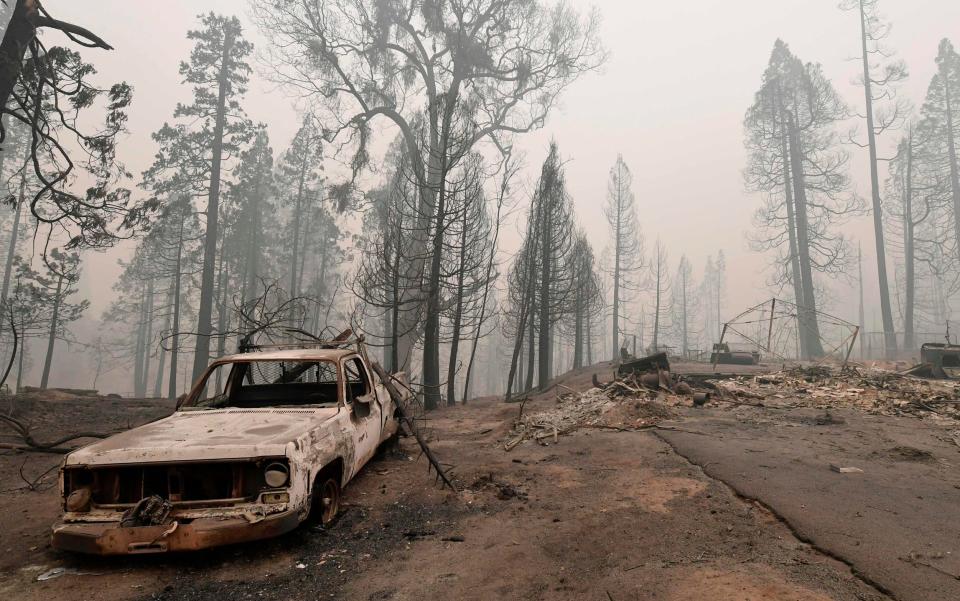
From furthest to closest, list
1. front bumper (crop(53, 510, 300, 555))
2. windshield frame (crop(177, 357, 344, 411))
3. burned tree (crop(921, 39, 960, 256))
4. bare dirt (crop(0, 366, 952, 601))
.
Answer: burned tree (crop(921, 39, 960, 256)), windshield frame (crop(177, 357, 344, 411)), front bumper (crop(53, 510, 300, 555)), bare dirt (crop(0, 366, 952, 601))

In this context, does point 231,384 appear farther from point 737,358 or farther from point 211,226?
point 211,226

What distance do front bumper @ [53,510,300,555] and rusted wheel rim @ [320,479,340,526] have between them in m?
0.80

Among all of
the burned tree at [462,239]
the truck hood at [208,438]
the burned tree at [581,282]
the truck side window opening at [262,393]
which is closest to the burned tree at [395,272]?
the burned tree at [462,239]

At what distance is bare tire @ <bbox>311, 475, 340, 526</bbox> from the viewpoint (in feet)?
12.4

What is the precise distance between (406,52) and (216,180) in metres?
11.0

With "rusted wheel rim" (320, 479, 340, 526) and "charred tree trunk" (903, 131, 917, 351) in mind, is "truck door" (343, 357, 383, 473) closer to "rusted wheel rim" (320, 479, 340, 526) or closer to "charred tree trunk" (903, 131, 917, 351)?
"rusted wheel rim" (320, 479, 340, 526)

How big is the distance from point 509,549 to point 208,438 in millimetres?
2398

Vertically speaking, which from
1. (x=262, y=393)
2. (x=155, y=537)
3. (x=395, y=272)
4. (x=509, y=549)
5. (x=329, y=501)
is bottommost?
(x=509, y=549)

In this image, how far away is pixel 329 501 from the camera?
158 inches

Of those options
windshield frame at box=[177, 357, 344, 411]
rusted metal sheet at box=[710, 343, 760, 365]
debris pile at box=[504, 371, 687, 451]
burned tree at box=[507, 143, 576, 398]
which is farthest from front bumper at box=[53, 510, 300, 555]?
rusted metal sheet at box=[710, 343, 760, 365]

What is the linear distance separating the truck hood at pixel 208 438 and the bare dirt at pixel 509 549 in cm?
74

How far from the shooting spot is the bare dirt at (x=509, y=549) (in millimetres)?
2836

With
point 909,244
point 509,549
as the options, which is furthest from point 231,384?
point 909,244

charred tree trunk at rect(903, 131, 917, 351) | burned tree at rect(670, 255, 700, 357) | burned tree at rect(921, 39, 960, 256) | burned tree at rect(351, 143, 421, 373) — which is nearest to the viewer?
burned tree at rect(351, 143, 421, 373)
